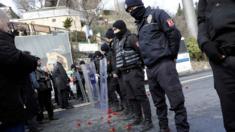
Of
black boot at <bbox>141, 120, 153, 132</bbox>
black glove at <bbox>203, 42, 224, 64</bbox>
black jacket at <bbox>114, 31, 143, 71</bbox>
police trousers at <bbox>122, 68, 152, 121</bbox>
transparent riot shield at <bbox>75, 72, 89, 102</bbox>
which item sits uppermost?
black glove at <bbox>203, 42, 224, 64</bbox>

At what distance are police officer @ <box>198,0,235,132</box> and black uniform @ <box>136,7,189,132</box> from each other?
216cm

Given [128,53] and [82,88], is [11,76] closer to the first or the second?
[128,53]

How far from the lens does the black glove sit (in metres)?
3.85

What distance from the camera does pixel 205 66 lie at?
29.0 m

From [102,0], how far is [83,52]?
813 inches

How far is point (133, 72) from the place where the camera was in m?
7.88

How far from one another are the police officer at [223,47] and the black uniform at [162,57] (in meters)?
2.16

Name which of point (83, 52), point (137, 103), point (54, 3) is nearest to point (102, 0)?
point (54, 3)

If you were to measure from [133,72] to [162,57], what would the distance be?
5.56 ft

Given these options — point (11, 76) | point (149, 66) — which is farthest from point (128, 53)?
point (11, 76)

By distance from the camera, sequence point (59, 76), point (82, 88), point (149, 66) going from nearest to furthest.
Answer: point (149, 66) < point (59, 76) < point (82, 88)

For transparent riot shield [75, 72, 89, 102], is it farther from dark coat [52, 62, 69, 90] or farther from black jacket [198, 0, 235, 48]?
black jacket [198, 0, 235, 48]

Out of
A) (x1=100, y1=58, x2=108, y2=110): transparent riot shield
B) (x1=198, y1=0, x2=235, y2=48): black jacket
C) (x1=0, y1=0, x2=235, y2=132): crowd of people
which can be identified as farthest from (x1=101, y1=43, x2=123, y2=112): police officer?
(x1=198, y1=0, x2=235, y2=48): black jacket

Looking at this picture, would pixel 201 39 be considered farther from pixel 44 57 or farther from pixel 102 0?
pixel 102 0
